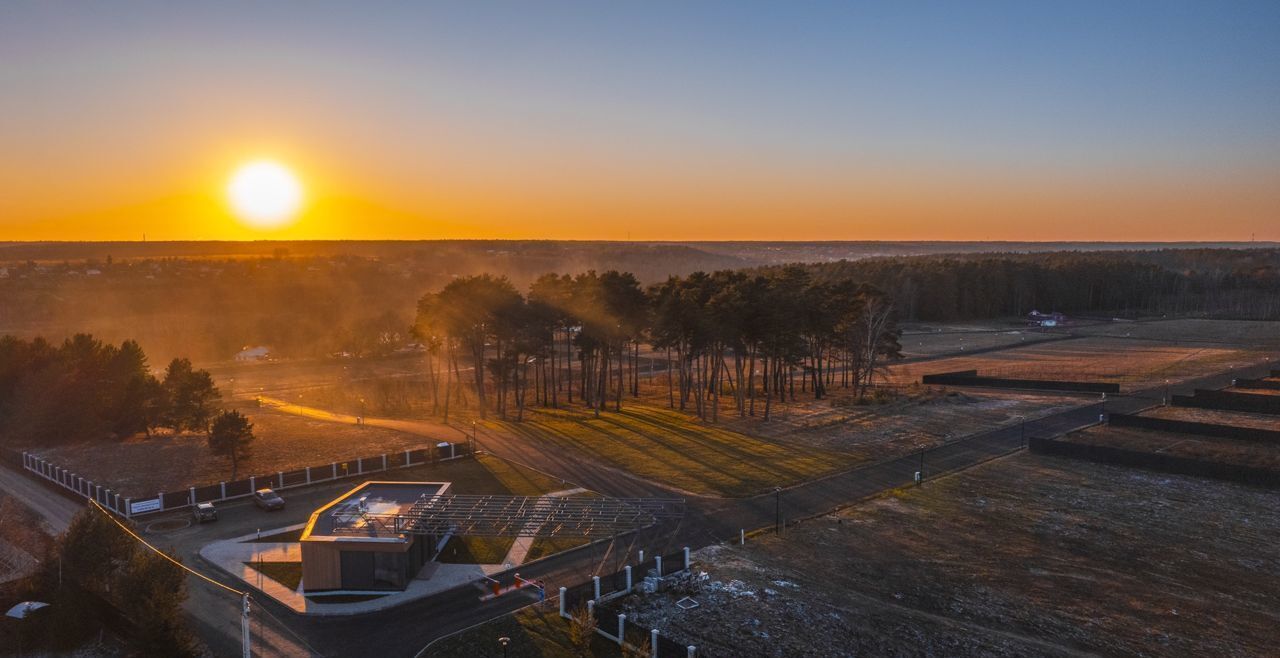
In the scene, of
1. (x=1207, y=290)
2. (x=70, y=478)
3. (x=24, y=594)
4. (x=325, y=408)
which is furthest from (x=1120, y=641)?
(x=1207, y=290)

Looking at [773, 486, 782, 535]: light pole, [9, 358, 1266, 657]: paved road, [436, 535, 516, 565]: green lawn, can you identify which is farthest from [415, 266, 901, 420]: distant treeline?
[436, 535, 516, 565]: green lawn

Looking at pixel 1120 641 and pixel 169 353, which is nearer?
pixel 1120 641

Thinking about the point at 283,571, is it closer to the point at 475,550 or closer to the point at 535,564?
the point at 475,550

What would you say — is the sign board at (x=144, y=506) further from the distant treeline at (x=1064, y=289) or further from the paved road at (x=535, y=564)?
the distant treeline at (x=1064, y=289)

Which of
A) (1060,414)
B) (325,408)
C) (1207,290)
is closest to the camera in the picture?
(1060,414)

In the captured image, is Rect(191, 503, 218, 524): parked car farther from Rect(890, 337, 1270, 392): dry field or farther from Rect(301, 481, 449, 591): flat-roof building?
Rect(890, 337, 1270, 392): dry field

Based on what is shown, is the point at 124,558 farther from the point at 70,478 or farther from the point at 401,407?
the point at 401,407

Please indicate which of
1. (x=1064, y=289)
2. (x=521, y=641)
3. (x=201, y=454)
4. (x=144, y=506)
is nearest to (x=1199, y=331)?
(x=1064, y=289)
